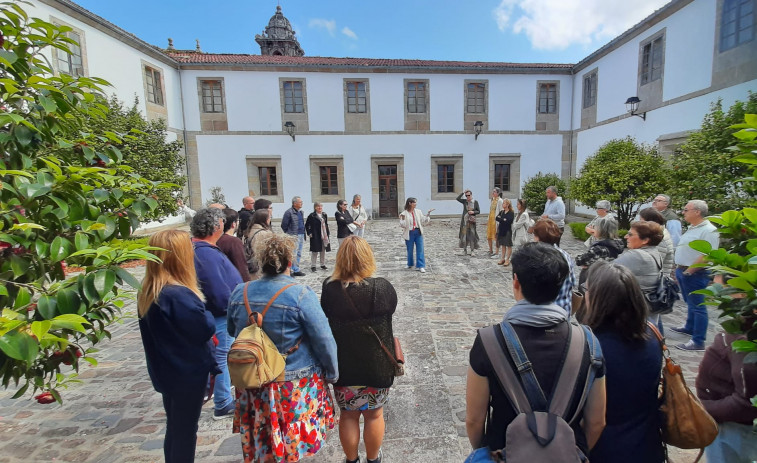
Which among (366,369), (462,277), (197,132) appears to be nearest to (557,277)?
(366,369)

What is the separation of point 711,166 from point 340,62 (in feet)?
53.9

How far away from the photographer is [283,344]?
2.24 meters

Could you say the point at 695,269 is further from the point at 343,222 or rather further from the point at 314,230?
the point at 314,230

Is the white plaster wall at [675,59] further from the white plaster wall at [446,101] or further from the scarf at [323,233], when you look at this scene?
the scarf at [323,233]

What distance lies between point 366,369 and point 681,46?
1603 centimetres

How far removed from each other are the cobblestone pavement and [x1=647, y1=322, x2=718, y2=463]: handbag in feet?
5.09

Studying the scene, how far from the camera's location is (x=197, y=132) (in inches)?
720

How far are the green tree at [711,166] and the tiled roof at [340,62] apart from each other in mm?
12183

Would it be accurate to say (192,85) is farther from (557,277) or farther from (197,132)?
(557,277)

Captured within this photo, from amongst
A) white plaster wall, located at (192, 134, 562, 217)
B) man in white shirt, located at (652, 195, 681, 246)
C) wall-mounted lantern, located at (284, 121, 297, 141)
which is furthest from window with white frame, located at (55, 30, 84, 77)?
man in white shirt, located at (652, 195, 681, 246)

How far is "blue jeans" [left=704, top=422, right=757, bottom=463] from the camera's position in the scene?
1.76 m

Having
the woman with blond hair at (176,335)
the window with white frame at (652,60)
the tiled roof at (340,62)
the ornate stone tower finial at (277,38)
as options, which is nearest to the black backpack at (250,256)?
the woman with blond hair at (176,335)

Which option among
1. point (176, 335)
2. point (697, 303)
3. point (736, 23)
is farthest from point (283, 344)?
point (736, 23)

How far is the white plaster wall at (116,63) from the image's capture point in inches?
509
